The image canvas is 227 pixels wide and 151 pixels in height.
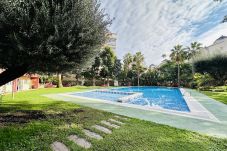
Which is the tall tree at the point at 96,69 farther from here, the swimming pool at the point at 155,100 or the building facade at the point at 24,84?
the swimming pool at the point at 155,100

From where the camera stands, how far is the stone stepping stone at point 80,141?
5241 millimetres

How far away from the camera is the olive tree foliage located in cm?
603

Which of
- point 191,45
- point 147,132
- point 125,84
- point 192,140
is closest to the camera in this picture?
point 192,140

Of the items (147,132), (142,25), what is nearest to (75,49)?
(147,132)

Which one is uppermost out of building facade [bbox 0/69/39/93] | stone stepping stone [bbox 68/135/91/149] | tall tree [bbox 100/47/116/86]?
tall tree [bbox 100/47/116/86]

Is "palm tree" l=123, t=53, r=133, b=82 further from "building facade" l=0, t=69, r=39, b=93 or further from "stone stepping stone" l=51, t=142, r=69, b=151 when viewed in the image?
"stone stepping stone" l=51, t=142, r=69, b=151

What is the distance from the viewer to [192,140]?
591cm

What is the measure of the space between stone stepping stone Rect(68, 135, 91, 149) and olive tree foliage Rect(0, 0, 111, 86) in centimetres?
245

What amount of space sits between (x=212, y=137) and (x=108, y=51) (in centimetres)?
3725

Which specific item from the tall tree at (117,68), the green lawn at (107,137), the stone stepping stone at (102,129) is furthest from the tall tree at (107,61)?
the stone stepping stone at (102,129)

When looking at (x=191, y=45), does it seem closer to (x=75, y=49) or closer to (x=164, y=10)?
(x=164, y=10)

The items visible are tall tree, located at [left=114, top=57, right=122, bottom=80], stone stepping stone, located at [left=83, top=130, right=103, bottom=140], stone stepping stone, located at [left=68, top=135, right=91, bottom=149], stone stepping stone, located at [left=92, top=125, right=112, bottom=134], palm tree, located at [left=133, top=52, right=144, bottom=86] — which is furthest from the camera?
palm tree, located at [left=133, top=52, right=144, bottom=86]

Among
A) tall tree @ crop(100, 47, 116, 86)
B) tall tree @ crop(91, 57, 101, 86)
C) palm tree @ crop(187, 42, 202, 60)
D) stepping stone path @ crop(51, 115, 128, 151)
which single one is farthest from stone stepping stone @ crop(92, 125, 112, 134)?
palm tree @ crop(187, 42, 202, 60)

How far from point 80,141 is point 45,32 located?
3.40m
